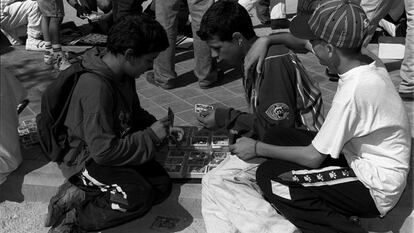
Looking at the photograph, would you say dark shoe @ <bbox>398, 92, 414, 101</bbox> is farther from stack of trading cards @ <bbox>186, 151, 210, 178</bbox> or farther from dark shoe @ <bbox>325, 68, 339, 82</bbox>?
stack of trading cards @ <bbox>186, 151, 210, 178</bbox>

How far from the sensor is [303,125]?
293 centimetres

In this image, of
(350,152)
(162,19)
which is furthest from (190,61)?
(350,152)

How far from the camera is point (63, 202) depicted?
3.04m

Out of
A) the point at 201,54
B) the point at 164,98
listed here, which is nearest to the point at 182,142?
the point at 164,98

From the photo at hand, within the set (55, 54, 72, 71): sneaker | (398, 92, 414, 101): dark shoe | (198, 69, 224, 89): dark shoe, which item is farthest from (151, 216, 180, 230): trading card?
(55, 54, 72, 71): sneaker

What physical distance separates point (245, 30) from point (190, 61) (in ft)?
9.12

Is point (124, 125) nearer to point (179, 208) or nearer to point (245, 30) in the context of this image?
point (179, 208)

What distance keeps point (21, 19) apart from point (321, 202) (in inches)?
205

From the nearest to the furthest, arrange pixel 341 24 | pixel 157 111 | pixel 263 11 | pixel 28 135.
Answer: pixel 341 24
pixel 28 135
pixel 157 111
pixel 263 11

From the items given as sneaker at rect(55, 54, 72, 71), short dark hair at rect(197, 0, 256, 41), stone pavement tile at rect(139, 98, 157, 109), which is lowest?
stone pavement tile at rect(139, 98, 157, 109)

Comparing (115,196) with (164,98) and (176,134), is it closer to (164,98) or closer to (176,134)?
(176,134)

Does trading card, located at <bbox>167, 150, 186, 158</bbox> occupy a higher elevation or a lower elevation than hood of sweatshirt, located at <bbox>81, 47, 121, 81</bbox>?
lower

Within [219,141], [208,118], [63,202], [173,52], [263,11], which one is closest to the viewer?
[63,202]

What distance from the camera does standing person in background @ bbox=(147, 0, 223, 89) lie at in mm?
4773
